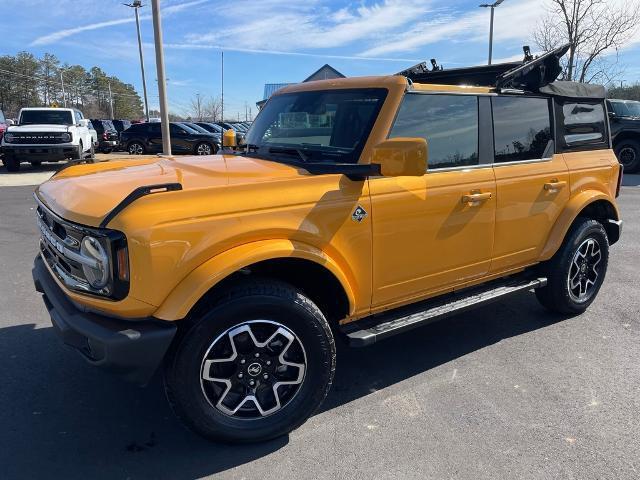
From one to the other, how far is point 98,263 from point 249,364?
92 cm

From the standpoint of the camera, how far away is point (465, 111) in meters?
3.64

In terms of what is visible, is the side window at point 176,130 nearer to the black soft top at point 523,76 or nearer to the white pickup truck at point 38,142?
the white pickup truck at point 38,142

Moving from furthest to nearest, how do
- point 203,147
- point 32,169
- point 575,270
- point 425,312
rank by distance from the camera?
1. point 203,147
2. point 32,169
3. point 575,270
4. point 425,312

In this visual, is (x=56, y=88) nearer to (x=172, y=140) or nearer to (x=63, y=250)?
(x=172, y=140)

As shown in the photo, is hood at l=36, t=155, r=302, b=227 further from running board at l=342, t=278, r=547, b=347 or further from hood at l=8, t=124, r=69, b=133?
hood at l=8, t=124, r=69, b=133

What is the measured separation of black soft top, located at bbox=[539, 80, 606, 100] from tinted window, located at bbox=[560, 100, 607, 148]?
0.07 meters

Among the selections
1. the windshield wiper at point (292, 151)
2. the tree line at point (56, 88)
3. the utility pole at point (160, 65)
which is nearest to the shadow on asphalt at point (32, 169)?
the utility pole at point (160, 65)

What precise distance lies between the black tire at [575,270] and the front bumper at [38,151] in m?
15.3

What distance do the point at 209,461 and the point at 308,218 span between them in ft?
4.45

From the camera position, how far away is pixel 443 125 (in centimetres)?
349

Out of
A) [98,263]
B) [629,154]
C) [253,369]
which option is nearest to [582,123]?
[253,369]

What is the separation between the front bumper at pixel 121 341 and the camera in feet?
7.77

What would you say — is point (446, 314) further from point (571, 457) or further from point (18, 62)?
point (18, 62)

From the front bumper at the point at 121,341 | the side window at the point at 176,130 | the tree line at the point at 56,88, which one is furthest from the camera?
the tree line at the point at 56,88
